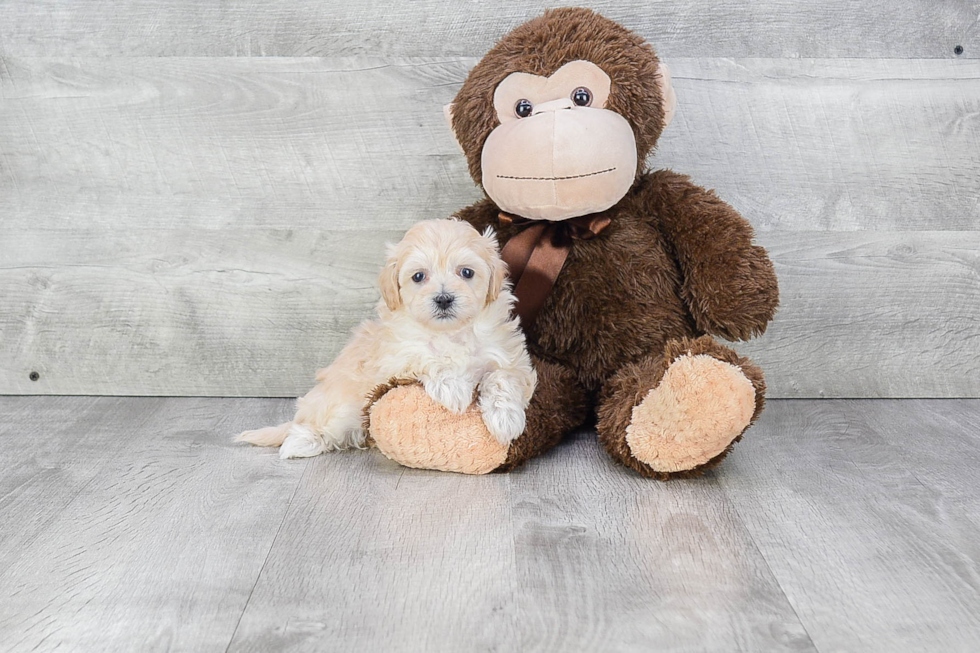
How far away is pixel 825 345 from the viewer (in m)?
1.71

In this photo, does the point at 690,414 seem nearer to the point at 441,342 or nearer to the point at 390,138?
the point at 441,342

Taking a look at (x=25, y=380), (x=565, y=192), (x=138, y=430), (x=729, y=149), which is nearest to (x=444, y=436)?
(x=565, y=192)

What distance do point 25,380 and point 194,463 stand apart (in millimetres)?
634

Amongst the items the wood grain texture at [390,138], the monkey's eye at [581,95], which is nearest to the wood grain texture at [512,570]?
the monkey's eye at [581,95]

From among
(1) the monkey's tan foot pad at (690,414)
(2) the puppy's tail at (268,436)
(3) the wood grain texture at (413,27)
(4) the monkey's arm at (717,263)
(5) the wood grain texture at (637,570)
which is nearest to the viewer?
(5) the wood grain texture at (637,570)

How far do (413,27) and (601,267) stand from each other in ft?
1.99

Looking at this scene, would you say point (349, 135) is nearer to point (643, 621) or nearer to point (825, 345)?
point (825, 345)

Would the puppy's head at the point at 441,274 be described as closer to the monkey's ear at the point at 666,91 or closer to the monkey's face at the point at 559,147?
the monkey's face at the point at 559,147

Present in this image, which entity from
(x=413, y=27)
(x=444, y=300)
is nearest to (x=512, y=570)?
Answer: (x=444, y=300)

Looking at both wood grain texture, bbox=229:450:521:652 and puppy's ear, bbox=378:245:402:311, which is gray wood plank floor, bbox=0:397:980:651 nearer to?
wood grain texture, bbox=229:450:521:652

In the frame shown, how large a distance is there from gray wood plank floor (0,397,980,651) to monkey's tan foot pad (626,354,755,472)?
1.9 inches

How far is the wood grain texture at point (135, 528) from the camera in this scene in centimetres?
85

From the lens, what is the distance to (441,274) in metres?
1.19

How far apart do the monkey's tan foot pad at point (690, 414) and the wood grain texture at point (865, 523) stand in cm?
8
